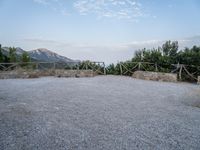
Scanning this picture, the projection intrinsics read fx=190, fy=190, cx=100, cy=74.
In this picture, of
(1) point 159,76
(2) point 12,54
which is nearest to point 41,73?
(1) point 159,76

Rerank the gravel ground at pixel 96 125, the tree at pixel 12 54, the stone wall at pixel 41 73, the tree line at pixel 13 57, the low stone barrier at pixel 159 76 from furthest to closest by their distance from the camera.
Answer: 1. the tree at pixel 12 54
2. the tree line at pixel 13 57
3. the stone wall at pixel 41 73
4. the low stone barrier at pixel 159 76
5. the gravel ground at pixel 96 125

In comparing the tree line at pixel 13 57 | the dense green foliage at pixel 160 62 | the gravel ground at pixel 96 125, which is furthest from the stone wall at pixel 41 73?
the gravel ground at pixel 96 125

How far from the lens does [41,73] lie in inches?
543

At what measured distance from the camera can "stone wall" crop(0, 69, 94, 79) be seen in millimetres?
12805

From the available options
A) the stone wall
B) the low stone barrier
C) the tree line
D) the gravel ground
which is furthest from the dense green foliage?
the tree line

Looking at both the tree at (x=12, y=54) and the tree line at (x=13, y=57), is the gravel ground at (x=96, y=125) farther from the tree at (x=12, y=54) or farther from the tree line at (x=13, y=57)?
the tree at (x=12, y=54)

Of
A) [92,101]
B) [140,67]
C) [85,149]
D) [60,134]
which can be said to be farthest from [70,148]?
[140,67]

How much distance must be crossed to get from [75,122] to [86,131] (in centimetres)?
50

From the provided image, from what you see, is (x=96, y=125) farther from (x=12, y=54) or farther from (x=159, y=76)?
(x=12, y=54)

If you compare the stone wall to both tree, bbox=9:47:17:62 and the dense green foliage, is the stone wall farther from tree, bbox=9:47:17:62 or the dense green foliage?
tree, bbox=9:47:17:62

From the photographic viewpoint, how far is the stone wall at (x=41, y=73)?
12805mm

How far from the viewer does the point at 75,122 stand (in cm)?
376

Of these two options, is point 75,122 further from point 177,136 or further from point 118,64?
point 118,64

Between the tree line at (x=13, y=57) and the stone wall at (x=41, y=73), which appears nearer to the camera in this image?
the stone wall at (x=41, y=73)
